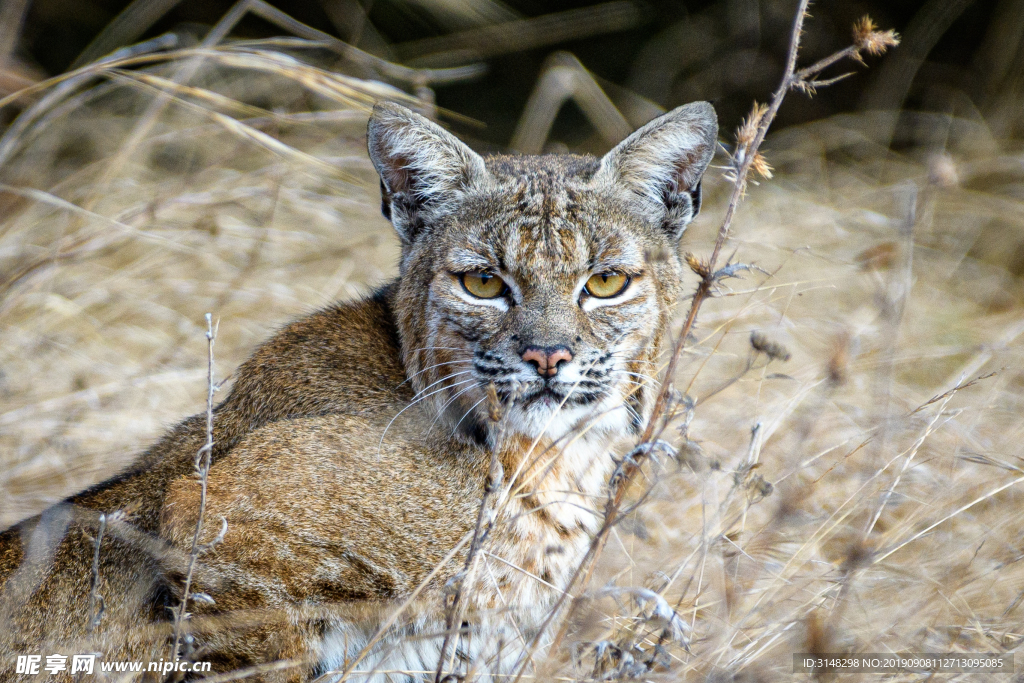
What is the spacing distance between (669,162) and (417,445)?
1719 mm

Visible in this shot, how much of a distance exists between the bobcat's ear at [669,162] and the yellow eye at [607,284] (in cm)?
49

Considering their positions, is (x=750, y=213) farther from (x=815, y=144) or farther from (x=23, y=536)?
(x=23, y=536)

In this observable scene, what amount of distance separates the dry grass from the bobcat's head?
471 millimetres

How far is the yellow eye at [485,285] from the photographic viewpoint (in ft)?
12.1

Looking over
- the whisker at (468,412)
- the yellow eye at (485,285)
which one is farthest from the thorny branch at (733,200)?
the yellow eye at (485,285)

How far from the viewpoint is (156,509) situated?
337 centimetres

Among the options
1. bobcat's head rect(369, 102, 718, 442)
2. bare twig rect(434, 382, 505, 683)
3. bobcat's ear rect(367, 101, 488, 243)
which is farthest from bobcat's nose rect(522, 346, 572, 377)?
bobcat's ear rect(367, 101, 488, 243)

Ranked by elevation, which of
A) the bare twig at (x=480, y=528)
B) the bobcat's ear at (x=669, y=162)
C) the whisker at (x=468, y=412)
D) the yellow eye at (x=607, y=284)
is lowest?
the bare twig at (x=480, y=528)

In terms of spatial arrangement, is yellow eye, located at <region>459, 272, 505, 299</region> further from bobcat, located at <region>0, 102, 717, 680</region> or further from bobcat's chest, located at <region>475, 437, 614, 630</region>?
bobcat's chest, located at <region>475, 437, 614, 630</region>

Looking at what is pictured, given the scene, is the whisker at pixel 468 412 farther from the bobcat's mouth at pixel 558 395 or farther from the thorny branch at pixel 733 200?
the thorny branch at pixel 733 200

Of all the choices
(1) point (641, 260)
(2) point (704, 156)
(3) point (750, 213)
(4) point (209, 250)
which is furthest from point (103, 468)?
(3) point (750, 213)

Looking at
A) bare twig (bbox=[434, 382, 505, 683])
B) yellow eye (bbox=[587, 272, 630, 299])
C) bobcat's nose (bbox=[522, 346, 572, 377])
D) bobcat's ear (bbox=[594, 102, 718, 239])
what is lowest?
bare twig (bbox=[434, 382, 505, 683])

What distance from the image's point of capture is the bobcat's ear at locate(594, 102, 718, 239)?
12.9 ft

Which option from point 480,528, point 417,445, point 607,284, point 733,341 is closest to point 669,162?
point 607,284
